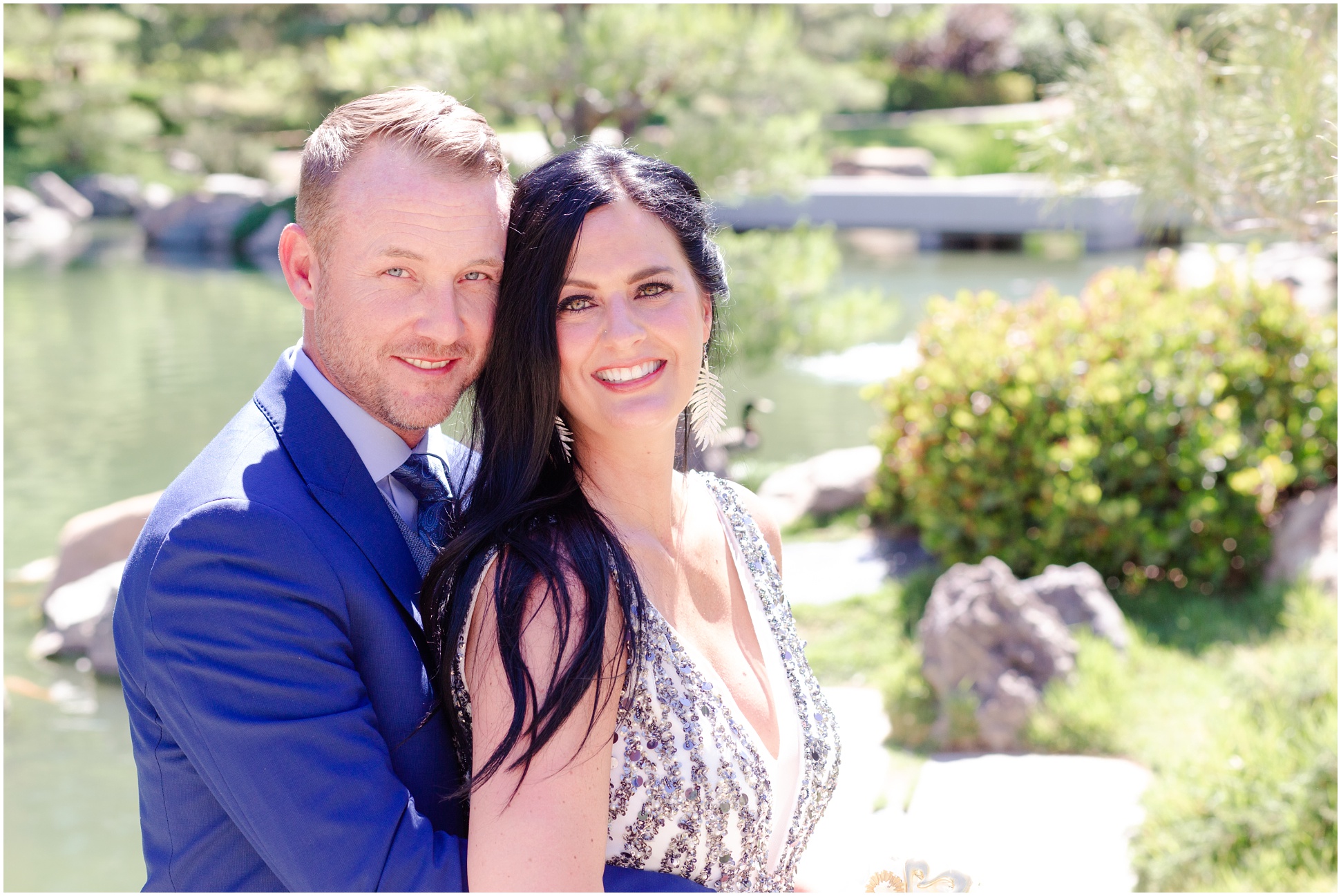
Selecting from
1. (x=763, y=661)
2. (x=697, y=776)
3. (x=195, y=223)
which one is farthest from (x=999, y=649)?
(x=195, y=223)

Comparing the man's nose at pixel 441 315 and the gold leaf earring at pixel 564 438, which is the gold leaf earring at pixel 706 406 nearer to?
the gold leaf earring at pixel 564 438

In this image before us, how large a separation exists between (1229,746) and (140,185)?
22.3m

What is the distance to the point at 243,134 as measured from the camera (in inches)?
921

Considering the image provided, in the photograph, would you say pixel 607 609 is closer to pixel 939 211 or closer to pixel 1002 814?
pixel 1002 814

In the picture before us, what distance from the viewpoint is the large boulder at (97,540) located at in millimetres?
5863

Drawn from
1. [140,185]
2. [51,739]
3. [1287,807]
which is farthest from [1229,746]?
[140,185]

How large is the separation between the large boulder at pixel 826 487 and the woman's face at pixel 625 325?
15.0 ft

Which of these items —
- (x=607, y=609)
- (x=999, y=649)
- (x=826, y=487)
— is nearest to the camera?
(x=607, y=609)

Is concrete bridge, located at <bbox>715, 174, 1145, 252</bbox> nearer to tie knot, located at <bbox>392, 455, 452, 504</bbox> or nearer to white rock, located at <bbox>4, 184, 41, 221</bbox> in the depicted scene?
white rock, located at <bbox>4, 184, 41, 221</bbox>

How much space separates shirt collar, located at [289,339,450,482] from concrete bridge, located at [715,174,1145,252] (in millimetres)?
14012

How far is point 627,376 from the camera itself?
5.69 feet

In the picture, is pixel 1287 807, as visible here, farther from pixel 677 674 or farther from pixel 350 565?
pixel 350 565

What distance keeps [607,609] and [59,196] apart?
22251 mm

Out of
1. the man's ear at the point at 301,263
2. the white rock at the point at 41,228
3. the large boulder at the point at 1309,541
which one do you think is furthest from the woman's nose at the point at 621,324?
the white rock at the point at 41,228
